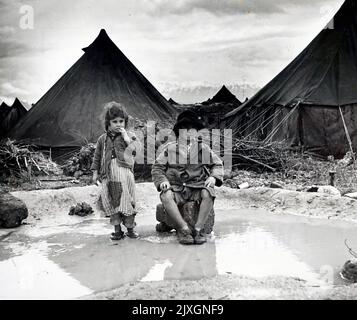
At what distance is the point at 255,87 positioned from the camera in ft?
98.7

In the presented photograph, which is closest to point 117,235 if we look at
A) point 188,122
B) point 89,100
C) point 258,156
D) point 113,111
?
point 113,111

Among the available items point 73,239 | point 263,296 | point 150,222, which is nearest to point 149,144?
point 150,222

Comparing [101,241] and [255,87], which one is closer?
[101,241]

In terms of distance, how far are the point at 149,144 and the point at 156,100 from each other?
5474 mm

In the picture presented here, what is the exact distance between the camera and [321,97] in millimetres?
10273

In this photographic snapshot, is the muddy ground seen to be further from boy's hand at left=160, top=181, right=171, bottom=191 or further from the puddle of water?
boy's hand at left=160, top=181, right=171, bottom=191

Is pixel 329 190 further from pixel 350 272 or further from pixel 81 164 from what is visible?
pixel 81 164

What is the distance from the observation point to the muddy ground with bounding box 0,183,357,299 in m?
2.57

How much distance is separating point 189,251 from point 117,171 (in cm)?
109

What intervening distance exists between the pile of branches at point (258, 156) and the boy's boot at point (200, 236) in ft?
15.9

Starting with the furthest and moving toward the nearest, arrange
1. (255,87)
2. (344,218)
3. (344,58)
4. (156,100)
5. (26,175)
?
(255,87) < (156,100) < (344,58) < (26,175) < (344,218)

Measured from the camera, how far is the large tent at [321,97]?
1027 cm

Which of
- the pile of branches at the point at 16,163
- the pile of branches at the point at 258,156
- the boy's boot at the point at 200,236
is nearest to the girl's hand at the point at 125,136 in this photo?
the boy's boot at the point at 200,236
